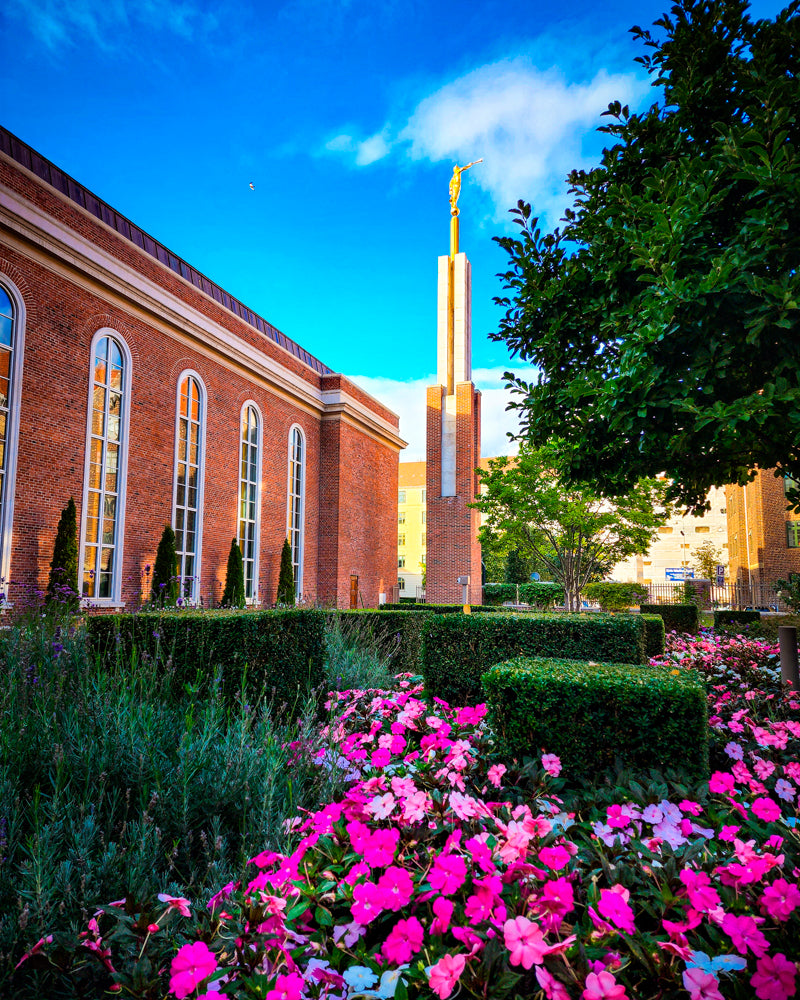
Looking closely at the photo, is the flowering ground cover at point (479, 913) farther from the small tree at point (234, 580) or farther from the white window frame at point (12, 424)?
the small tree at point (234, 580)

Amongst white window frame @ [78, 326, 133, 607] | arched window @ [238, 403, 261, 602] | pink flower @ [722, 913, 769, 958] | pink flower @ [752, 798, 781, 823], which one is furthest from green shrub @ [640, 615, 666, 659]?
arched window @ [238, 403, 261, 602]

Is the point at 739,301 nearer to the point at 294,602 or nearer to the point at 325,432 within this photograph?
the point at 294,602

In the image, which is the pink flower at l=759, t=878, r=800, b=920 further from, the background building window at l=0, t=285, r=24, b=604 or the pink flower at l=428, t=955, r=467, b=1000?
the background building window at l=0, t=285, r=24, b=604

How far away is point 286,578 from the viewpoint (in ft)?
59.6

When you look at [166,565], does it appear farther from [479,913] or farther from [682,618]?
[479,913]

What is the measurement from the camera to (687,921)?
1.58 meters

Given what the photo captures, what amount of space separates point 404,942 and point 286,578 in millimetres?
17168

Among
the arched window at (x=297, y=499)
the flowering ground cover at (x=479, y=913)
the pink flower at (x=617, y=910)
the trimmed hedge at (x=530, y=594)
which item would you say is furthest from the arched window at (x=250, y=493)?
the pink flower at (x=617, y=910)

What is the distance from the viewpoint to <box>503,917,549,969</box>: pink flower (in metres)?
1.32

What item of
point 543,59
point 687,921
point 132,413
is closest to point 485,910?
Result: point 687,921

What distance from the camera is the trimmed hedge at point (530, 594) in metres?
25.8

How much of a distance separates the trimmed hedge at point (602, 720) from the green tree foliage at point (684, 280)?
1960 mm

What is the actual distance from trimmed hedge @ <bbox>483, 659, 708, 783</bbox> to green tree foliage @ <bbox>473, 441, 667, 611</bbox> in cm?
1105

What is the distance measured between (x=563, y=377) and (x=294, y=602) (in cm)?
1395
